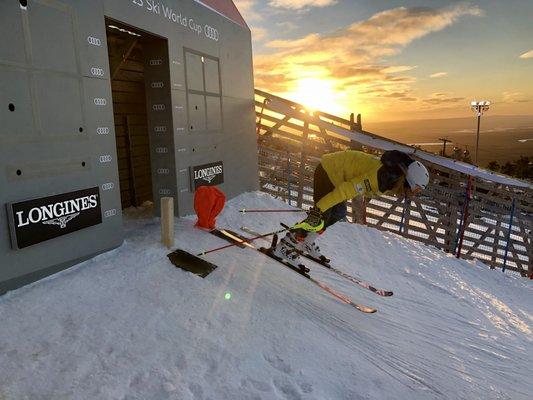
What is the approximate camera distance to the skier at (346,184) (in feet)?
17.6

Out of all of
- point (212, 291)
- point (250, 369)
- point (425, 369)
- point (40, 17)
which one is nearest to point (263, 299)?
point (212, 291)

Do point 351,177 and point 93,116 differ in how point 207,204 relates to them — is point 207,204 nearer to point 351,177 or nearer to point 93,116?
point 93,116

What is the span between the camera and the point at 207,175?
8320 mm

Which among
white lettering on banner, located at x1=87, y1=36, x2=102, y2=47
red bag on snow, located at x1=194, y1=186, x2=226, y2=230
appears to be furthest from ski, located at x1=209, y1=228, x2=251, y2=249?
white lettering on banner, located at x1=87, y1=36, x2=102, y2=47

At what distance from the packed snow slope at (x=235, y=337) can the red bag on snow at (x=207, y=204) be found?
43 cm

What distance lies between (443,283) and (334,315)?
12.6 feet

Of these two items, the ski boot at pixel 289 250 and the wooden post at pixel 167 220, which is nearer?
the wooden post at pixel 167 220

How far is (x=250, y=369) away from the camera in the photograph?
11.5ft

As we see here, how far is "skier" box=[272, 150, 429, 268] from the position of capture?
5355 millimetres

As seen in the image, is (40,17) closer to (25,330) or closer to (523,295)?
(25,330)

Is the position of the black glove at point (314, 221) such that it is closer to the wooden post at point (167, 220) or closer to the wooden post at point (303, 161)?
the wooden post at point (167, 220)

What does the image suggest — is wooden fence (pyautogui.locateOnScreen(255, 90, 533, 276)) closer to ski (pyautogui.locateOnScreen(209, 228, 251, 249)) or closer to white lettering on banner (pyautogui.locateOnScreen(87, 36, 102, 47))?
ski (pyautogui.locateOnScreen(209, 228, 251, 249))

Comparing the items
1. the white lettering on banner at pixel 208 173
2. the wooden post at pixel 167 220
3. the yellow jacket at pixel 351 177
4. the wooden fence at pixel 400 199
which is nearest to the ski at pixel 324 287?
the yellow jacket at pixel 351 177

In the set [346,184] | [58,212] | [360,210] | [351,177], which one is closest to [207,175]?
[351,177]
